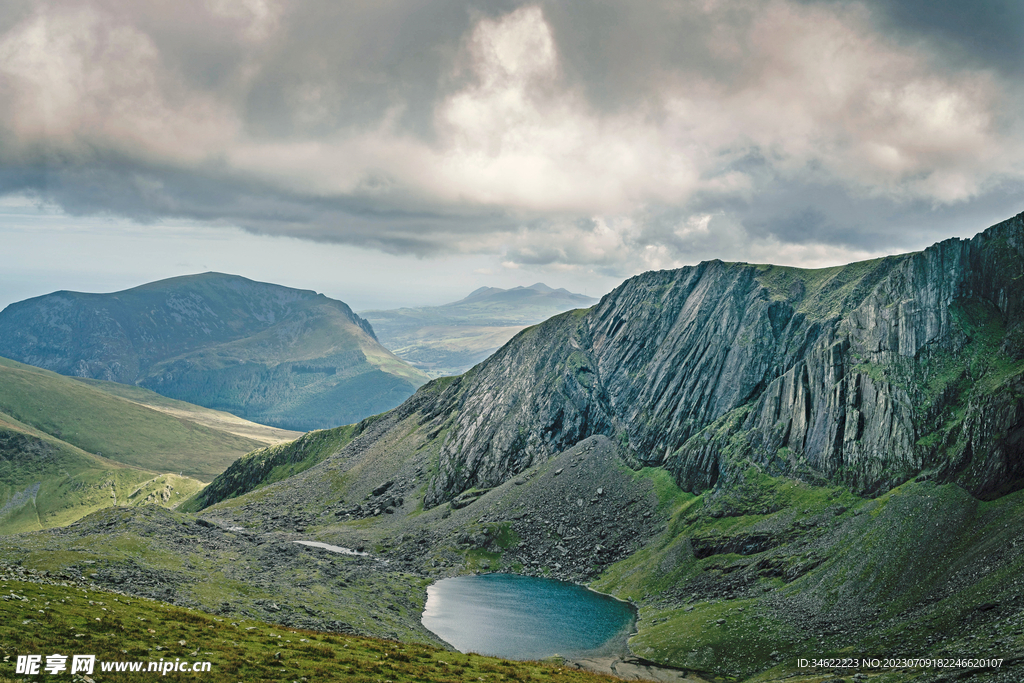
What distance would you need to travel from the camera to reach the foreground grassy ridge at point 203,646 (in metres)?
45.5

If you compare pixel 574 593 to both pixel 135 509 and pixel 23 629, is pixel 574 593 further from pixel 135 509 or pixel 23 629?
pixel 23 629

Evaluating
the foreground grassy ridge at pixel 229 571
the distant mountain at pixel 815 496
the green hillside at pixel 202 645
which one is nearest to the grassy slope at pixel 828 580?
the distant mountain at pixel 815 496

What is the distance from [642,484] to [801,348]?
2294 inches

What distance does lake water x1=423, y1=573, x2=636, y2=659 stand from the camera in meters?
105

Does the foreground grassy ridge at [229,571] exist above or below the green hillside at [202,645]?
below

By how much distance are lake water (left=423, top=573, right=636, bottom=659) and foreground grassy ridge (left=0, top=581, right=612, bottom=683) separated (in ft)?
126

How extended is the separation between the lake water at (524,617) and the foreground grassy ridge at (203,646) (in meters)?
38.4

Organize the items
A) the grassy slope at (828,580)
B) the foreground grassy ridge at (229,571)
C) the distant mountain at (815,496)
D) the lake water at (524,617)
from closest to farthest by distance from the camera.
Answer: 1. the grassy slope at (828,580)
2. the distant mountain at (815,496)
3. the foreground grassy ridge at (229,571)
4. the lake water at (524,617)

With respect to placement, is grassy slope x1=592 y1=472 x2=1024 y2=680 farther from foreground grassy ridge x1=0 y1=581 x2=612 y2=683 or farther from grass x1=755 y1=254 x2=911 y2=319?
grass x1=755 y1=254 x2=911 y2=319

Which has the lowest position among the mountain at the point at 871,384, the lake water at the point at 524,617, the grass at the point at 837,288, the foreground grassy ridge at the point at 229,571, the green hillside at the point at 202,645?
the lake water at the point at 524,617

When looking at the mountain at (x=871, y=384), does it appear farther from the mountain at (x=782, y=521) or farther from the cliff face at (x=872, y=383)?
the mountain at (x=782, y=521)

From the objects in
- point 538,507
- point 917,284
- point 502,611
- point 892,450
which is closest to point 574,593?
point 502,611

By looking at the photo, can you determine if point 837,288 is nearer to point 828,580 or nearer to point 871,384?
point 871,384

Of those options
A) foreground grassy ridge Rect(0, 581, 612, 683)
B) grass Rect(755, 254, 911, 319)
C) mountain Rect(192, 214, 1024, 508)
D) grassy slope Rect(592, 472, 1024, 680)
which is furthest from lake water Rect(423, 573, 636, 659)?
grass Rect(755, 254, 911, 319)
